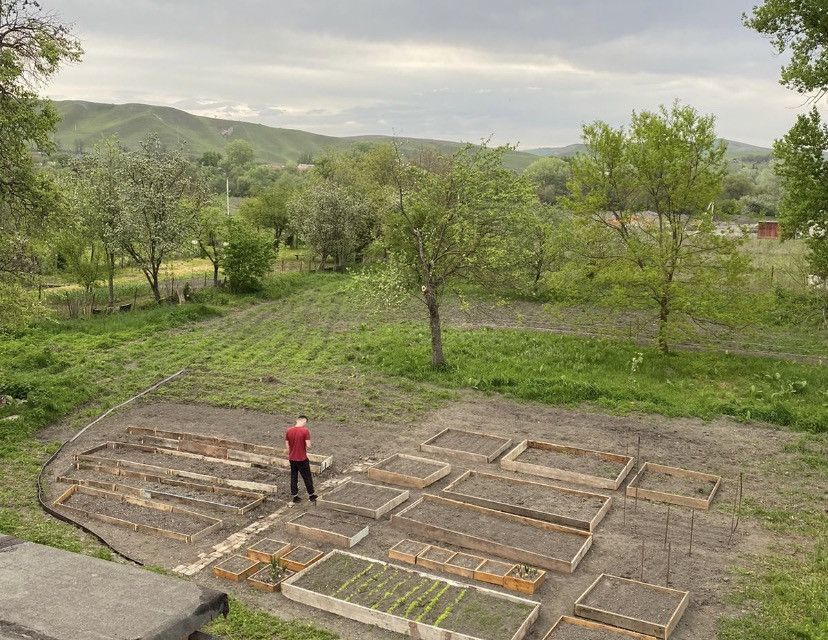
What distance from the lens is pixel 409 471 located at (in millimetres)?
13844

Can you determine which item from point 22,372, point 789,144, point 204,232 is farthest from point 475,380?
point 204,232

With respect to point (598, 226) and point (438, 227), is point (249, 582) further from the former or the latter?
point (598, 226)

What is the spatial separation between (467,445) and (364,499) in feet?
12.4

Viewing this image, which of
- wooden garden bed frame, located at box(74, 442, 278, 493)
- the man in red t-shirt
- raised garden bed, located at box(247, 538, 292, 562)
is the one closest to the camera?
raised garden bed, located at box(247, 538, 292, 562)

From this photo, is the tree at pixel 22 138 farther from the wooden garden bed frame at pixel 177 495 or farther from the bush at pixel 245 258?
the bush at pixel 245 258

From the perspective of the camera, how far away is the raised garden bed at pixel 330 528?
36.1ft

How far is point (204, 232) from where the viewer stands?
3509cm

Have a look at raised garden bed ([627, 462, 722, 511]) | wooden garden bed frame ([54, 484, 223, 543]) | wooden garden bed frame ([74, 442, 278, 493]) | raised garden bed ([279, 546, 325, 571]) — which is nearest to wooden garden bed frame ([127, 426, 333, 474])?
wooden garden bed frame ([74, 442, 278, 493])

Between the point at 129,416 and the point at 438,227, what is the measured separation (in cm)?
1061

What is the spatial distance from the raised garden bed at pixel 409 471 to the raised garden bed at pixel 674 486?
12.5 ft

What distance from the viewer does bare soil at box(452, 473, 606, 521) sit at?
40.4 ft

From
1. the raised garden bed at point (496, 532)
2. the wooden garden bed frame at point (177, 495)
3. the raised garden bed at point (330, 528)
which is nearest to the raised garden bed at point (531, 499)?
the raised garden bed at point (496, 532)

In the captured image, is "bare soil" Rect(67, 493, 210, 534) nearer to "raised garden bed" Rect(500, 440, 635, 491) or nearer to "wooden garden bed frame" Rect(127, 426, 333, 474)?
"wooden garden bed frame" Rect(127, 426, 333, 474)

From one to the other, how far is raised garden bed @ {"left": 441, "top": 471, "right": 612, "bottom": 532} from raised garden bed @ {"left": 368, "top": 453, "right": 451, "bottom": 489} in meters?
0.52
